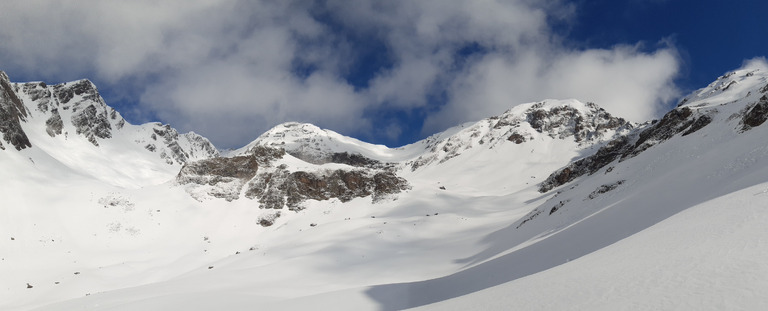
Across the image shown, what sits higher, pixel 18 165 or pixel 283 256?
pixel 18 165

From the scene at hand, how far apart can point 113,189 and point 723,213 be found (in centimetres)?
6979

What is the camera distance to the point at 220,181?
227ft

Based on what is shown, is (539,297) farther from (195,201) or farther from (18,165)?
(18,165)

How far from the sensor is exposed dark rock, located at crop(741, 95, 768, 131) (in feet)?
96.8

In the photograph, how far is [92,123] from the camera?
129 meters

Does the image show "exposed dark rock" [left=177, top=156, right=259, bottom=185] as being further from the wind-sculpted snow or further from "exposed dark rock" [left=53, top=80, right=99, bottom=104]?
"exposed dark rock" [left=53, top=80, right=99, bottom=104]

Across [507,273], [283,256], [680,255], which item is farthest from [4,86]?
[680,255]

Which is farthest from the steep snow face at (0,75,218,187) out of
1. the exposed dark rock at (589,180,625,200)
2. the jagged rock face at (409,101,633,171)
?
the jagged rock face at (409,101,633,171)

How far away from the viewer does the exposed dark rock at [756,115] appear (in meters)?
29.5

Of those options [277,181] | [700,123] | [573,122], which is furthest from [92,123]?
[573,122]

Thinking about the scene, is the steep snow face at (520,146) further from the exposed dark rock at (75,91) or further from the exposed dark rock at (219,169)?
the exposed dark rock at (75,91)

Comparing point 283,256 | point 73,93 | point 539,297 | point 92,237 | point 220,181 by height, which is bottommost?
point 539,297

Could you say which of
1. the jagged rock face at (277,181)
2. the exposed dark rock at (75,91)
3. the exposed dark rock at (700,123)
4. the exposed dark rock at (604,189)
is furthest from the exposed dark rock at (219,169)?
the exposed dark rock at (75,91)

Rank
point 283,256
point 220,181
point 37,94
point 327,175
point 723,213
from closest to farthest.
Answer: point 723,213, point 283,256, point 220,181, point 327,175, point 37,94
